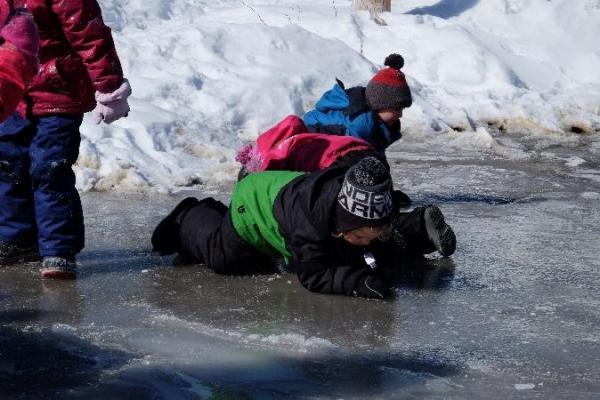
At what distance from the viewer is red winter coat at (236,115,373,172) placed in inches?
208

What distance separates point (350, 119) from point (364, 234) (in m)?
1.83

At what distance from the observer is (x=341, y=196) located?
14.1 ft

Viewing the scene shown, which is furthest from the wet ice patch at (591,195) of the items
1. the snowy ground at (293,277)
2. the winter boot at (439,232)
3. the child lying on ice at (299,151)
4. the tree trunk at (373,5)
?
the tree trunk at (373,5)

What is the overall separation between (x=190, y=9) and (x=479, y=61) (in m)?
3.95

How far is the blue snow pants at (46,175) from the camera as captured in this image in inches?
185

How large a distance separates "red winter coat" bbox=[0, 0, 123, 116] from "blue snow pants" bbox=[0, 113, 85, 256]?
0.27 feet

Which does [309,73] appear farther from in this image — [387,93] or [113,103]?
[113,103]

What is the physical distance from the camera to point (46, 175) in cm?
471

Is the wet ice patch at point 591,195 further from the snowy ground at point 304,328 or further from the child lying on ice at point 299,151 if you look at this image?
the child lying on ice at point 299,151

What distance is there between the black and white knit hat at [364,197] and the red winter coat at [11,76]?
145 centimetres

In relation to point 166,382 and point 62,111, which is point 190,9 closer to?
point 62,111

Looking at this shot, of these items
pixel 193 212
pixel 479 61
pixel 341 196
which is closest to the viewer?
pixel 341 196

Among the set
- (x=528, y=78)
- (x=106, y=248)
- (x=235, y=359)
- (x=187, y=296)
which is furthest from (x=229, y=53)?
(x=235, y=359)

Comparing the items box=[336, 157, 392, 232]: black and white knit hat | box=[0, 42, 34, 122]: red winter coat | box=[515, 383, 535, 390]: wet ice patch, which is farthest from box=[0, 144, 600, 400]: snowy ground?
box=[0, 42, 34, 122]: red winter coat
